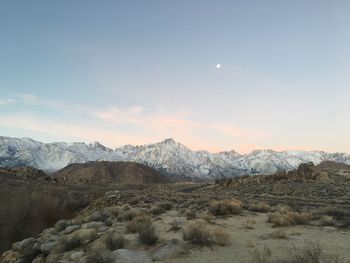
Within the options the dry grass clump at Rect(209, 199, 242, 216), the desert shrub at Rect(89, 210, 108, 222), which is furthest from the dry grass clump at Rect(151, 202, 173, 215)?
the dry grass clump at Rect(209, 199, 242, 216)

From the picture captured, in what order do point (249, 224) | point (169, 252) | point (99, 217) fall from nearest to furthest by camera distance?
1. point (169, 252)
2. point (249, 224)
3. point (99, 217)

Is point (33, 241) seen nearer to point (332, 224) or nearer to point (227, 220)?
point (227, 220)

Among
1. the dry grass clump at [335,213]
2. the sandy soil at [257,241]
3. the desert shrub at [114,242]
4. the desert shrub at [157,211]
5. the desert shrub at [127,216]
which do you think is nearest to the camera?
the sandy soil at [257,241]

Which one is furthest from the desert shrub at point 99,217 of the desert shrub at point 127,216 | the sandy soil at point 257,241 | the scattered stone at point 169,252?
the scattered stone at point 169,252

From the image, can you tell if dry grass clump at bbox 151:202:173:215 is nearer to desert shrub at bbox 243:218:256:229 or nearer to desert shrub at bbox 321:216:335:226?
desert shrub at bbox 243:218:256:229

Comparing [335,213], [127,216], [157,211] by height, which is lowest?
[127,216]

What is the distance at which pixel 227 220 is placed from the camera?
18.6 m

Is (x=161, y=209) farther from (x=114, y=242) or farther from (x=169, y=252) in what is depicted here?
(x=169, y=252)

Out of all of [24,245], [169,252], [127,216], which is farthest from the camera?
[127,216]

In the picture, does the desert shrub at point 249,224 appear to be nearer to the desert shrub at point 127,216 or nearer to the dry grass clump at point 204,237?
the dry grass clump at point 204,237

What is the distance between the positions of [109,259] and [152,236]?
2.75 m

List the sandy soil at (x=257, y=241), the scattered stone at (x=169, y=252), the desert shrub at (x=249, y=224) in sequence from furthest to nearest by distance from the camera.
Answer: the desert shrub at (x=249, y=224) < the scattered stone at (x=169, y=252) < the sandy soil at (x=257, y=241)

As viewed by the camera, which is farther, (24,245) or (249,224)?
(249,224)

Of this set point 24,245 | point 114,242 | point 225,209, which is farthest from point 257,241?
point 24,245
